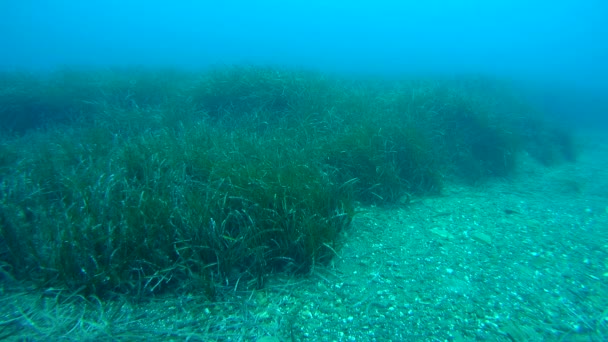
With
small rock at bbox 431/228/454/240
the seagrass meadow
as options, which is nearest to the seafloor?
small rock at bbox 431/228/454/240

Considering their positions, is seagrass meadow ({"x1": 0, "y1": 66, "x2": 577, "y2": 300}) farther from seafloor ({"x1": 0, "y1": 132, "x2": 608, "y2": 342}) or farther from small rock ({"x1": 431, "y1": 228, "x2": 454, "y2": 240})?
small rock ({"x1": 431, "y1": 228, "x2": 454, "y2": 240})

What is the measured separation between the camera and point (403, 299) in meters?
3.02

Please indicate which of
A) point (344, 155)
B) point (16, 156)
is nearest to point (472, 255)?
point (344, 155)

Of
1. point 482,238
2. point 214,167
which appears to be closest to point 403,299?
point 482,238

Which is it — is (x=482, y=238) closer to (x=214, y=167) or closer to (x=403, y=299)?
(x=403, y=299)

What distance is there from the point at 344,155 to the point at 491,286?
9.53 ft

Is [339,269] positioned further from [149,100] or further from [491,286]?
[149,100]

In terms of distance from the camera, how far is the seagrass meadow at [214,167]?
292cm

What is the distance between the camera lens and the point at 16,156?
5301 millimetres

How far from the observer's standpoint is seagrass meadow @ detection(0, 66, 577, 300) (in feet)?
9.57

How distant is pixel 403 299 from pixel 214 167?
296 centimetres

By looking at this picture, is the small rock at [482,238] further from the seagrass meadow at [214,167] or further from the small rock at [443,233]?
the seagrass meadow at [214,167]

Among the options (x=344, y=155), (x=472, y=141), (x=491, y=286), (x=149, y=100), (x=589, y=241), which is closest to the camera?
(x=491, y=286)

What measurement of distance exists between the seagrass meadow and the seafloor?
7.9 inches
